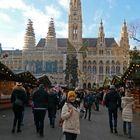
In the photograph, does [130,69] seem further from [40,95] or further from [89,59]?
[89,59]

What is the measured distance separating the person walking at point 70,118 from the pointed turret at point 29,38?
166814 millimetres

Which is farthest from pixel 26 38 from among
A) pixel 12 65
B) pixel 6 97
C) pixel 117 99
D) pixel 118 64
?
pixel 117 99

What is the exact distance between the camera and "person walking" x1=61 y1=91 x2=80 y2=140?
8.81 m

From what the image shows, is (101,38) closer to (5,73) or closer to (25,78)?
(25,78)

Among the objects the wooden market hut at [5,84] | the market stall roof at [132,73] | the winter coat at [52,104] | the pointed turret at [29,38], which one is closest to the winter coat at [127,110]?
the winter coat at [52,104]

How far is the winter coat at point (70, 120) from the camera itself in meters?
8.81

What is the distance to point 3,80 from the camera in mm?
32375

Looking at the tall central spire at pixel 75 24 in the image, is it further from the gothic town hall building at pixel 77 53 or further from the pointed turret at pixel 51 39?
the pointed turret at pixel 51 39

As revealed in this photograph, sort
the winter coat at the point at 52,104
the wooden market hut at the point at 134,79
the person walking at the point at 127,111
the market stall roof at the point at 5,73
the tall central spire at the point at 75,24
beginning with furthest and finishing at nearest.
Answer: the tall central spire at the point at 75,24 < the wooden market hut at the point at 134,79 < the market stall roof at the point at 5,73 < the winter coat at the point at 52,104 < the person walking at the point at 127,111

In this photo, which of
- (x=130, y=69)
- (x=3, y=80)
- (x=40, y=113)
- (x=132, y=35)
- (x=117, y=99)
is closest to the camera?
(x=40, y=113)

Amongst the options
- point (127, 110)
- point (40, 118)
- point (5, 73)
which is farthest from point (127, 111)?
point (5, 73)

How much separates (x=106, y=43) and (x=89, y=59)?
1481 cm

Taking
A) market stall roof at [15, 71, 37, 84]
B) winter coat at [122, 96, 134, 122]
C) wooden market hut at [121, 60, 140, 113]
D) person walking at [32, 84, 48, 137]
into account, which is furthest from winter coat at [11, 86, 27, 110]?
market stall roof at [15, 71, 37, 84]

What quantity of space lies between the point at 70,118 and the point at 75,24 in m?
172
